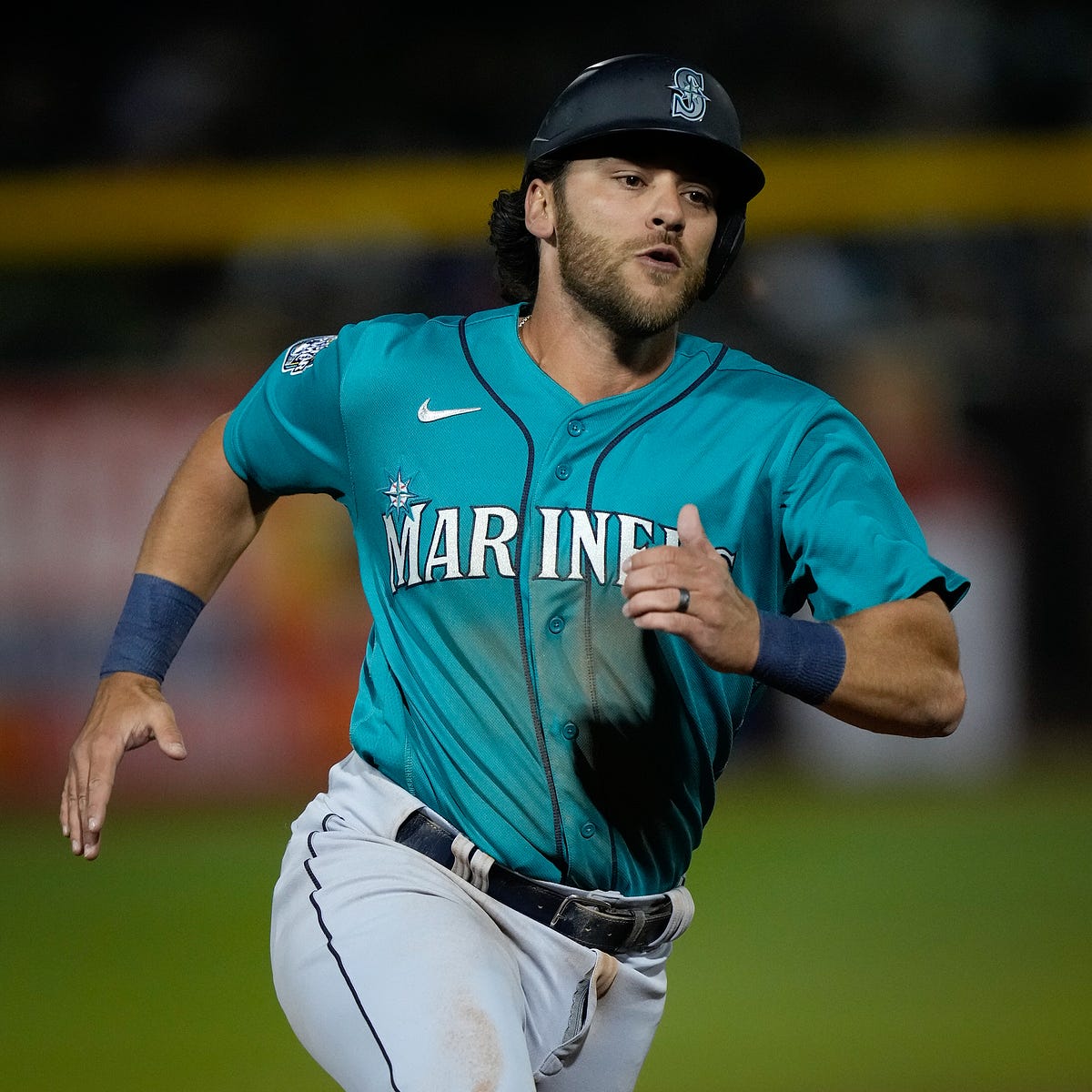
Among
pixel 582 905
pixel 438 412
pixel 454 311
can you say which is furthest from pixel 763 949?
pixel 454 311

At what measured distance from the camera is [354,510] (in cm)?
291

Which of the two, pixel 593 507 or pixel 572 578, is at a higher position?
pixel 593 507

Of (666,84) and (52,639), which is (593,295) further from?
(52,639)

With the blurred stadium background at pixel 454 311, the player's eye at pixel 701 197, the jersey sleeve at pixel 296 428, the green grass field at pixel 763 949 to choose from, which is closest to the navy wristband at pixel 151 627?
the jersey sleeve at pixel 296 428

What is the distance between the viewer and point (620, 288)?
274 cm

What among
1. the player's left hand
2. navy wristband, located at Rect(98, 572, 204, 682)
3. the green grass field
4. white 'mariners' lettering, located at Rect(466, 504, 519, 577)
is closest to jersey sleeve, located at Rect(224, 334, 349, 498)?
navy wristband, located at Rect(98, 572, 204, 682)

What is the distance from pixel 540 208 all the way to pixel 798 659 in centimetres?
118

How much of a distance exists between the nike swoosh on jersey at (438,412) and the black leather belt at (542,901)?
0.64 meters

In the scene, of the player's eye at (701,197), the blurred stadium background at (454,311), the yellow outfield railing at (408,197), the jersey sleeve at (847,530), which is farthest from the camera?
the yellow outfield railing at (408,197)

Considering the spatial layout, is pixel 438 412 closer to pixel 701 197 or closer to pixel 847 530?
pixel 701 197

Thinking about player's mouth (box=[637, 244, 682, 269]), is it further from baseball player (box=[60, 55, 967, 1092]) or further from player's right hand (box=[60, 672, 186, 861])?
player's right hand (box=[60, 672, 186, 861])

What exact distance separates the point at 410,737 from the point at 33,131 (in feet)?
25.1

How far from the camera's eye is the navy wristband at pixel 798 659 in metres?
2.17

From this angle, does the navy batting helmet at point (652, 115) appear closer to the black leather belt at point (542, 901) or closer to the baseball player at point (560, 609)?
the baseball player at point (560, 609)
